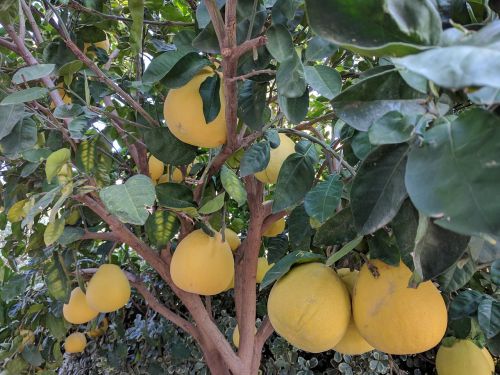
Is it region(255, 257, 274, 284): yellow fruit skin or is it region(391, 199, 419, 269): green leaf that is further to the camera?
region(255, 257, 274, 284): yellow fruit skin

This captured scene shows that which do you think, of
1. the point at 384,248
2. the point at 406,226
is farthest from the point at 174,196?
the point at 406,226

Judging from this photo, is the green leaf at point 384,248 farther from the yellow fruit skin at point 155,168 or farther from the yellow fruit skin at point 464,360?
the yellow fruit skin at point 155,168

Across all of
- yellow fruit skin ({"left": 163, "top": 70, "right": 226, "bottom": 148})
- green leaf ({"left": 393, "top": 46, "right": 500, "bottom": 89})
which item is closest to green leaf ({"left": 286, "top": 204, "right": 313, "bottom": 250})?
yellow fruit skin ({"left": 163, "top": 70, "right": 226, "bottom": 148})

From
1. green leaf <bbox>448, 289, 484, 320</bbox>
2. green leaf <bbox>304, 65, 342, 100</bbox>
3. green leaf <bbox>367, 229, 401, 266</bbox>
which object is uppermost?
green leaf <bbox>304, 65, 342, 100</bbox>

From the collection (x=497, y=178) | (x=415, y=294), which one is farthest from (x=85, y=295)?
(x=497, y=178)

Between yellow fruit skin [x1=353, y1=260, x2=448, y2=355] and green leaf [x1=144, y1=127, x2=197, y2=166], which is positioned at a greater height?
green leaf [x1=144, y1=127, x2=197, y2=166]

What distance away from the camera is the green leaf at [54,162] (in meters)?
0.88

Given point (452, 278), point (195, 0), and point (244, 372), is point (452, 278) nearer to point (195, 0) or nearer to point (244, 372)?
point (244, 372)

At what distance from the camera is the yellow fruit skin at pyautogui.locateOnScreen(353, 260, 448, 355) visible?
2.32 ft

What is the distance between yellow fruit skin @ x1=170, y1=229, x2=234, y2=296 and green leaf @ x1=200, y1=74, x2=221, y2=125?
392 millimetres

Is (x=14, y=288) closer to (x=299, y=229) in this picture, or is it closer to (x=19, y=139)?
(x=19, y=139)

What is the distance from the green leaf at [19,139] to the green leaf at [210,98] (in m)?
0.42

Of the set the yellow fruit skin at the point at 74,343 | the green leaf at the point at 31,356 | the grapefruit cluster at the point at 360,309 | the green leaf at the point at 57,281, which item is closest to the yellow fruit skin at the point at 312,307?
the grapefruit cluster at the point at 360,309

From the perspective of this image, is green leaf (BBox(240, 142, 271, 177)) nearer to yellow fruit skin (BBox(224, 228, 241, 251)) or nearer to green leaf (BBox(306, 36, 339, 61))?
green leaf (BBox(306, 36, 339, 61))
